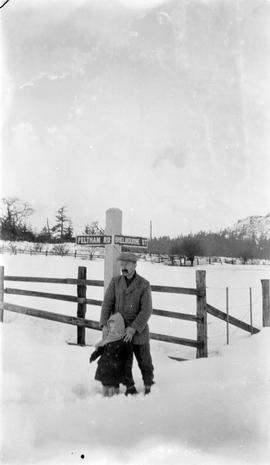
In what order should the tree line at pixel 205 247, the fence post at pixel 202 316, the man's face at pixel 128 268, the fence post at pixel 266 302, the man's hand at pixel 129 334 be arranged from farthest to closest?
the tree line at pixel 205 247
the fence post at pixel 266 302
the fence post at pixel 202 316
the man's face at pixel 128 268
the man's hand at pixel 129 334

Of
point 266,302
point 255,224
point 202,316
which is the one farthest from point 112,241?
point 255,224

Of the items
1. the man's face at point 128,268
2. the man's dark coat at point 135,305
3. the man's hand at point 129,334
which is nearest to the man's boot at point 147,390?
the man's dark coat at point 135,305

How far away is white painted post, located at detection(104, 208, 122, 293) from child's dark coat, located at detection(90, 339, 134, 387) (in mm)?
1128

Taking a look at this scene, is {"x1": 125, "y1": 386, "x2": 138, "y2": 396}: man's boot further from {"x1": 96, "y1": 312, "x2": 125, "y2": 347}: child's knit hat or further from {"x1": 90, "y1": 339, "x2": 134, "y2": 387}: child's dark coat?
{"x1": 96, "y1": 312, "x2": 125, "y2": 347}: child's knit hat

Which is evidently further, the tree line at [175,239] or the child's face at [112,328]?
the tree line at [175,239]

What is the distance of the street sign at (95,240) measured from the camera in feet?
15.7

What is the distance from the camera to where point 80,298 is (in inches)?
245

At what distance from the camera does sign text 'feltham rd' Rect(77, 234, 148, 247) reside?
4789mm

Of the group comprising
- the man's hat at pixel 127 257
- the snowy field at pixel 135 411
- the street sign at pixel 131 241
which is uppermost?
the street sign at pixel 131 241

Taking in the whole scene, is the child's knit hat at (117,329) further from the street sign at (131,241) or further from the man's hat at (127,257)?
the street sign at (131,241)

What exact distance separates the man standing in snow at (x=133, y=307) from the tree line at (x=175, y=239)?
1647 centimetres

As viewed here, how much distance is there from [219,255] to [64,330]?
22.1 metres

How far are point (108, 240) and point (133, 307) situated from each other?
1183 mm

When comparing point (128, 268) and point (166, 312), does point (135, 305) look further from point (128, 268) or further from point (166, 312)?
point (166, 312)
